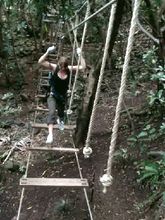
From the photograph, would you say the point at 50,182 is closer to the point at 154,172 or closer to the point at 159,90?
the point at 154,172

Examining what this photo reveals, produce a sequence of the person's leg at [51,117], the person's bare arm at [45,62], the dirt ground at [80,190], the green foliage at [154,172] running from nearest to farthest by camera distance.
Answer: the green foliage at [154,172] < the dirt ground at [80,190] < the person's leg at [51,117] < the person's bare arm at [45,62]

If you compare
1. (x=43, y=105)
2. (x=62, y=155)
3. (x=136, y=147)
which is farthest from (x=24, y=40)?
(x=136, y=147)

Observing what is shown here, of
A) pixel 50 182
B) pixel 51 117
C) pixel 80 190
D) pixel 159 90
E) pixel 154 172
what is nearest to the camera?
pixel 154 172

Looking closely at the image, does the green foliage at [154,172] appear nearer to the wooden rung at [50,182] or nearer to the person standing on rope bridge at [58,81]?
the wooden rung at [50,182]

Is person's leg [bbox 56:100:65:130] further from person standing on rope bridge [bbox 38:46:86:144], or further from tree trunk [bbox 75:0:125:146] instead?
tree trunk [bbox 75:0:125:146]

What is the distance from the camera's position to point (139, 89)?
6875 mm

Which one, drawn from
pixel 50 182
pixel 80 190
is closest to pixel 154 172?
pixel 50 182

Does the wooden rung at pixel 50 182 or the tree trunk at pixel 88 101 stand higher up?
the tree trunk at pixel 88 101

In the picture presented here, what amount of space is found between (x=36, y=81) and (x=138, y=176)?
183 inches

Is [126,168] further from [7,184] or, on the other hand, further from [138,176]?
[7,184]

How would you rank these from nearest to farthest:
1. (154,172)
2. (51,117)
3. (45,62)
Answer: (154,172)
(51,117)
(45,62)

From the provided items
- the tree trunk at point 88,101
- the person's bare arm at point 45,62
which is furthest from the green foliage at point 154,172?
the person's bare arm at point 45,62

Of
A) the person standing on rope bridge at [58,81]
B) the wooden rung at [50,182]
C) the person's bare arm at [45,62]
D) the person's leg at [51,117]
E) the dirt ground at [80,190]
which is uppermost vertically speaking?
the person's bare arm at [45,62]

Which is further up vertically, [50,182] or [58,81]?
[58,81]
